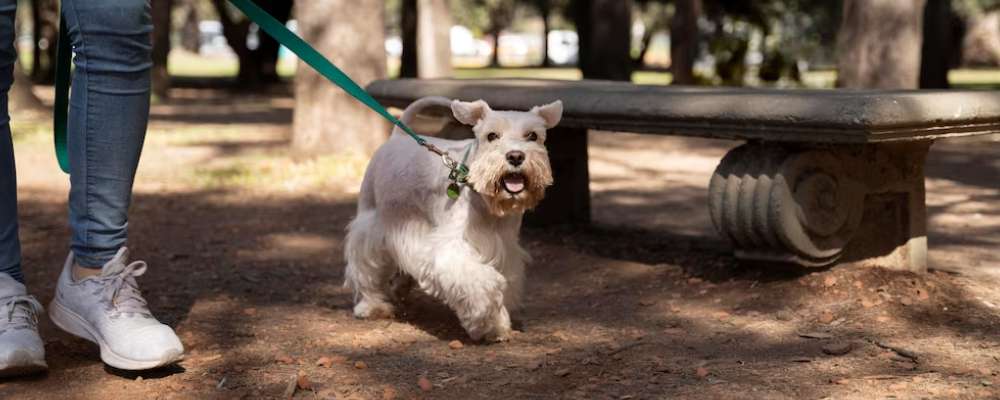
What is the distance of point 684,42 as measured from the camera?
20.6 m

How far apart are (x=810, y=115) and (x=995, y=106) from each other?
78 cm

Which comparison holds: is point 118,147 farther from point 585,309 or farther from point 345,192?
point 345,192

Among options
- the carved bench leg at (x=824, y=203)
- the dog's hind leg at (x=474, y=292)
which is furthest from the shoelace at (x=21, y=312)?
the carved bench leg at (x=824, y=203)

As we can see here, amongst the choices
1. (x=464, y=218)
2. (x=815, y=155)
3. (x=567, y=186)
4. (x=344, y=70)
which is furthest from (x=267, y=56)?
(x=464, y=218)

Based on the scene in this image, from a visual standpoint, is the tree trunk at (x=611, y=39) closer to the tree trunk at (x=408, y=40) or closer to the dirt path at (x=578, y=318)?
the tree trunk at (x=408, y=40)

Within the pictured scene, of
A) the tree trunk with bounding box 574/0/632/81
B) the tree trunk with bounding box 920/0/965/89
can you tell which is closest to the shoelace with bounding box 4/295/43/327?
the tree trunk with bounding box 574/0/632/81

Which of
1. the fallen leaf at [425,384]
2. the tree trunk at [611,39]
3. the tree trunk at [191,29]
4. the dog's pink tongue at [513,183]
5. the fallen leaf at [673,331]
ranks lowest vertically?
the fallen leaf at [673,331]

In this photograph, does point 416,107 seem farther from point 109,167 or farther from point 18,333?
point 18,333

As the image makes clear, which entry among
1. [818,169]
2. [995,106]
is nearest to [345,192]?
[818,169]

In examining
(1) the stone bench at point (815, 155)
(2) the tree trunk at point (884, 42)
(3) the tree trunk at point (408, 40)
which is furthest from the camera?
(3) the tree trunk at point (408, 40)

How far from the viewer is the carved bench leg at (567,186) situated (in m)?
6.65

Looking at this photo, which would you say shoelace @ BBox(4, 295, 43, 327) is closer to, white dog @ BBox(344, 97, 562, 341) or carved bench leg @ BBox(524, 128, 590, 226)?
white dog @ BBox(344, 97, 562, 341)

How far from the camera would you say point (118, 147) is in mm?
3625

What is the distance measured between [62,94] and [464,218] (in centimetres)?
141
